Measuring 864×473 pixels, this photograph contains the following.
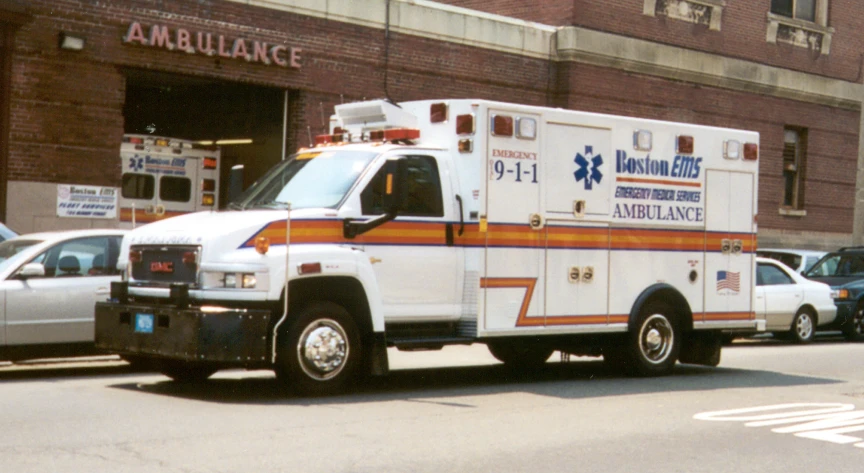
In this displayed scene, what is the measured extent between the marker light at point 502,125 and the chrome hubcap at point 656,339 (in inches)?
115

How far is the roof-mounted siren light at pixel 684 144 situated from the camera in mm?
13734

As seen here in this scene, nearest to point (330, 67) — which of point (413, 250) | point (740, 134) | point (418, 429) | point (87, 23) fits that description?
point (87, 23)

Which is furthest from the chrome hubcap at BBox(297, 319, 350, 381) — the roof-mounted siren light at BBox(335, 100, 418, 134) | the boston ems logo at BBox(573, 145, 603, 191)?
the boston ems logo at BBox(573, 145, 603, 191)

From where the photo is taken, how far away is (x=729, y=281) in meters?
14.4

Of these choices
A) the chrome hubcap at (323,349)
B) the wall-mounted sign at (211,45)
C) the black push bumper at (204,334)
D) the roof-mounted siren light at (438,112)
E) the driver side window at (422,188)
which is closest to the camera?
the black push bumper at (204,334)

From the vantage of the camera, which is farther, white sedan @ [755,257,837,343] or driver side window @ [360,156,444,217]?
white sedan @ [755,257,837,343]

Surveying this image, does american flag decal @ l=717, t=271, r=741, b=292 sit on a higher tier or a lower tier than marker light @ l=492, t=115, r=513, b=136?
lower

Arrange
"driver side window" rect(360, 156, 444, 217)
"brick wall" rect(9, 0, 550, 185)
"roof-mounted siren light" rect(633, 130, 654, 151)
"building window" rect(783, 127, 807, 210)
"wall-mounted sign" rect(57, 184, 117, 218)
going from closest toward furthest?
"driver side window" rect(360, 156, 444, 217) → "roof-mounted siren light" rect(633, 130, 654, 151) → "brick wall" rect(9, 0, 550, 185) → "wall-mounted sign" rect(57, 184, 117, 218) → "building window" rect(783, 127, 807, 210)

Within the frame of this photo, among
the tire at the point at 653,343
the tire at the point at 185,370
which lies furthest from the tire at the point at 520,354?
the tire at the point at 185,370

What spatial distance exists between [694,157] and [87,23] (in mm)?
9927

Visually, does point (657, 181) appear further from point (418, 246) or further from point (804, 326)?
point (804, 326)

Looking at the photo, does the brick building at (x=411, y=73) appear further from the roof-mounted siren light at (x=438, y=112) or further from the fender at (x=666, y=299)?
the fender at (x=666, y=299)

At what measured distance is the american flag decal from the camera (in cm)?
1427

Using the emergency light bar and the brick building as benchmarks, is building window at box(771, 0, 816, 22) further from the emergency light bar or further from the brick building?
the emergency light bar
